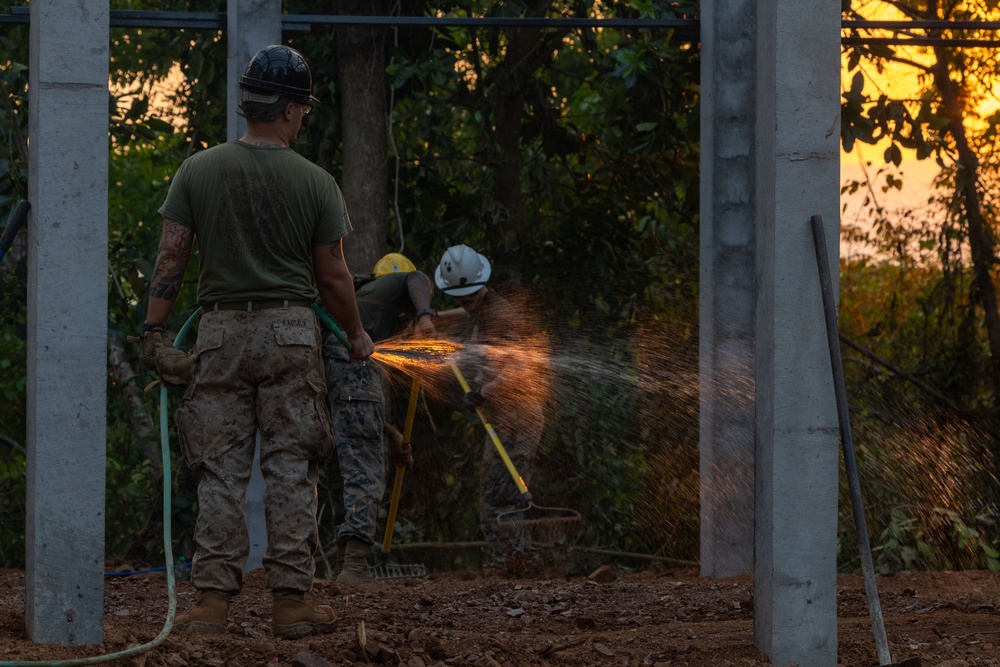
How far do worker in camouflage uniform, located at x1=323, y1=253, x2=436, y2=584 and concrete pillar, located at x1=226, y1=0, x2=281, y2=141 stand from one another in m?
1.34

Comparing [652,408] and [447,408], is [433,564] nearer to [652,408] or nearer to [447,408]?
[447,408]

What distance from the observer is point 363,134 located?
9.43 meters

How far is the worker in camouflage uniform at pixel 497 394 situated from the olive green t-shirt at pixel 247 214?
3681mm

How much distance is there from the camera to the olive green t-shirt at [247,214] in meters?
4.81

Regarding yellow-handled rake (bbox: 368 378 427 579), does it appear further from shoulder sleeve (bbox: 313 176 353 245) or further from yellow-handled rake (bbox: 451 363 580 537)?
shoulder sleeve (bbox: 313 176 353 245)

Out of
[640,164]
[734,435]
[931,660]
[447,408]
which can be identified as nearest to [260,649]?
[931,660]

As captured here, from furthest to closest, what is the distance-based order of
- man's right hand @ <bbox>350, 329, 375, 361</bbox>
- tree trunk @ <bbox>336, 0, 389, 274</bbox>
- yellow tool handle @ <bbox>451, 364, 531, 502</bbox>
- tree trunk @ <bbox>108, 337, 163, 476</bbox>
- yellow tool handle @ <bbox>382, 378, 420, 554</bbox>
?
tree trunk @ <bbox>108, 337, 163, 476</bbox>, tree trunk @ <bbox>336, 0, 389, 274</bbox>, yellow tool handle @ <bbox>451, 364, 531, 502</bbox>, yellow tool handle @ <bbox>382, 378, 420, 554</bbox>, man's right hand @ <bbox>350, 329, 375, 361</bbox>

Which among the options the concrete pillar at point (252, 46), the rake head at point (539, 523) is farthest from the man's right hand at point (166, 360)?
the rake head at point (539, 523)

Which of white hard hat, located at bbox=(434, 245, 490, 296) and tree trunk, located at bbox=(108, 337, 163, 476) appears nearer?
white hard hat, located at bbox=(434, 245, 490, 296)

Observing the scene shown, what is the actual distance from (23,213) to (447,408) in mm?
6405

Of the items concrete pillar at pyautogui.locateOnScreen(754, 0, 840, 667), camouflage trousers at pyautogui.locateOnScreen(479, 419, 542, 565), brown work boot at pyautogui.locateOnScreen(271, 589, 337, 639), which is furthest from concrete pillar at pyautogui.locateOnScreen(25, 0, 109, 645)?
camouflage trousers at pyautogui.locateOnScreen(479, 419, 542, 565)

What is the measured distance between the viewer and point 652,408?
10.6 meters

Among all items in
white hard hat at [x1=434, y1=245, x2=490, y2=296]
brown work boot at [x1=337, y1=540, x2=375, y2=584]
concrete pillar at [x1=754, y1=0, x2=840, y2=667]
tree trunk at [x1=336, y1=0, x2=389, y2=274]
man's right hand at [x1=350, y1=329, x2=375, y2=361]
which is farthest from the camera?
tree trunk at [x1=336, y1=0, x2=389, y2=274]

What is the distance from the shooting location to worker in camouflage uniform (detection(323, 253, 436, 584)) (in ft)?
25.1
